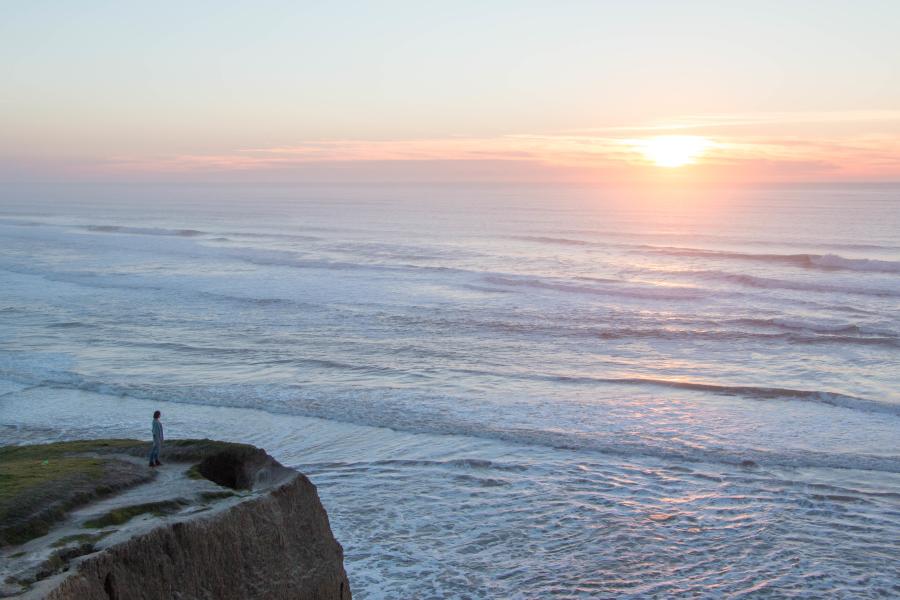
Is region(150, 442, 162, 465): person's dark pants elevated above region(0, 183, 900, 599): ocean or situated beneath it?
elevated above

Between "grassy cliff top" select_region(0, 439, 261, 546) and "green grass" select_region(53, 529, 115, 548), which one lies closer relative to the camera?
"green grass" select_region(53, 529, 115, 548)

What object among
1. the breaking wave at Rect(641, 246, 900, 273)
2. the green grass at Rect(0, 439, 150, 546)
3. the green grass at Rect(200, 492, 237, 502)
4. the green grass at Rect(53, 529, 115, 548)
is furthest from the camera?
the breaking wave at Rect(641, 246, 900, 273)

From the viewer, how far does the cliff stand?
311 inches

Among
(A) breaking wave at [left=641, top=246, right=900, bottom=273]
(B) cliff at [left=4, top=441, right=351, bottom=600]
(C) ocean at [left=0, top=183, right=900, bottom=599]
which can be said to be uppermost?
(B) cliff at [left=4, top=441, right=351, bottom=600]

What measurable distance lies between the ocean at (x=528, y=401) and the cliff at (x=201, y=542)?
259 cm

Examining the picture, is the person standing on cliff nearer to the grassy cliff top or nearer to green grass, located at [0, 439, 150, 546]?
the grassy cliff top

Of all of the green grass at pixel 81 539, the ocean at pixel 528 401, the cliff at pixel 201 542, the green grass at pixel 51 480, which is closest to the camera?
the cliff at pixel 201 542

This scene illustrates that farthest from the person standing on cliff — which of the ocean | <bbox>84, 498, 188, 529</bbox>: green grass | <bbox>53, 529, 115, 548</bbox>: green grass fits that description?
the ocean

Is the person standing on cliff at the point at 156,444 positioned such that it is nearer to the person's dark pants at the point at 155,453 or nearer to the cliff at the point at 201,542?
the person's dark pants at the point at 155,453

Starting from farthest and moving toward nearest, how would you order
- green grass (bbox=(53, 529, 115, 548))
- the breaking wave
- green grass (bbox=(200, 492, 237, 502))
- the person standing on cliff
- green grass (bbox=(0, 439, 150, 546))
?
1. the breaking wave
2. the person standing on cliff
3. green grass (bbox=(200, 492, 237, 502))
4. green grass (bbox=(0, 439, 150, 546))
5. green grass (bbox=(53, 529, 115, 548))

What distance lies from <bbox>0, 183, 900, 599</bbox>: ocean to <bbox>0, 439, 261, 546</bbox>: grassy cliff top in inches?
124

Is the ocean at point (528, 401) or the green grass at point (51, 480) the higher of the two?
the green grass at point (51, 480)

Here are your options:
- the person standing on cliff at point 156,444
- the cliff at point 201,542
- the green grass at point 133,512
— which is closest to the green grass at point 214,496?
the cliff at point 201,542

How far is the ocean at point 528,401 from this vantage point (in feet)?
43.7
